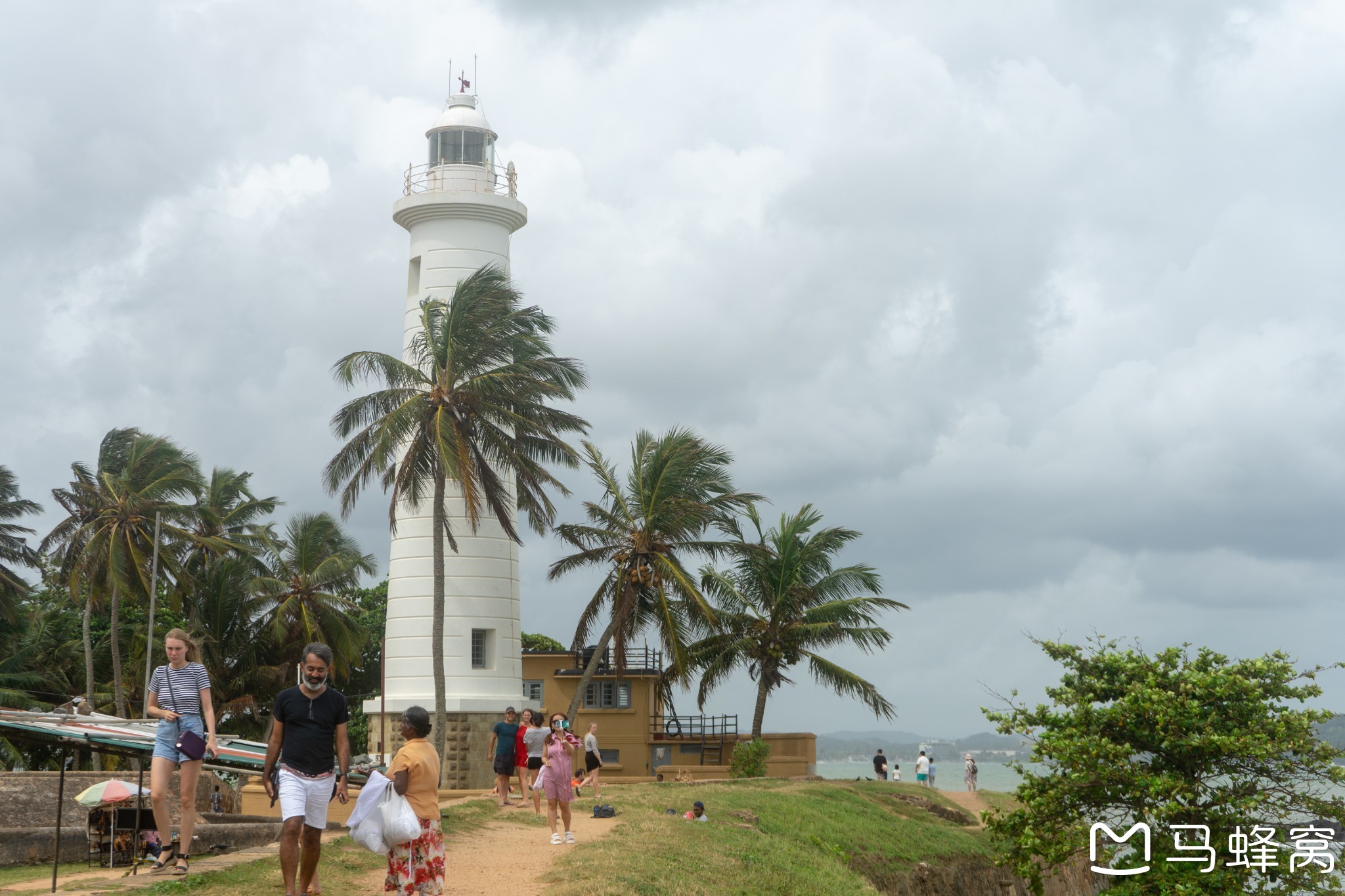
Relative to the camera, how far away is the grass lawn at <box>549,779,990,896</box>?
1371 cm

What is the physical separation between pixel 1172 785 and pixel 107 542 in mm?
31871

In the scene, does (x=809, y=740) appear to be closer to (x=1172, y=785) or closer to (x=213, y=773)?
(x=213, y=773)

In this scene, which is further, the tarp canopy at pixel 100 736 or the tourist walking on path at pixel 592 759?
the tourist walking on path at pixel 592 759

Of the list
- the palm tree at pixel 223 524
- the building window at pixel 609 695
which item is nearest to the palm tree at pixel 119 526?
the palm tree at pixel 223 524

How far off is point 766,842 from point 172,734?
1075cm

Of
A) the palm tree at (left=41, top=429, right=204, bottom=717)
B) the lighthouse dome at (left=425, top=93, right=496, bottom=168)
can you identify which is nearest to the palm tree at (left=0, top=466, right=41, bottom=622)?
the palm tree at (left=41, top=429, right=204, bottom=717)

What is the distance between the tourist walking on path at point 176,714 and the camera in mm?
9922

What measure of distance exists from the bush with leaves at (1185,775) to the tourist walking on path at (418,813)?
9.23m

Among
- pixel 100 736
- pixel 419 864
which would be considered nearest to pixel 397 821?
pixel 419 864

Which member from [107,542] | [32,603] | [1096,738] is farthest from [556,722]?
[32,603]

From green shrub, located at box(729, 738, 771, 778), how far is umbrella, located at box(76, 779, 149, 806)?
18.7 metres

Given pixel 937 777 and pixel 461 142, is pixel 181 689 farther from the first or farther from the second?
pixel 937 777

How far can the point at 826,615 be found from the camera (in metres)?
35.5

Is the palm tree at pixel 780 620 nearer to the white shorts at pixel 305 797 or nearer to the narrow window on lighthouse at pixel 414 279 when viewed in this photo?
the narrow window on lighthouse at pixel 414 279
